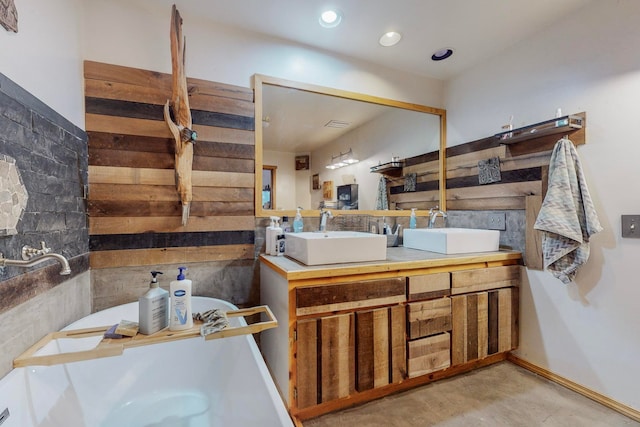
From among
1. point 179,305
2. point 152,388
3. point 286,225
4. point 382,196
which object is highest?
point 382,196

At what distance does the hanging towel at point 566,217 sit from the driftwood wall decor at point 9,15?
2571 mm

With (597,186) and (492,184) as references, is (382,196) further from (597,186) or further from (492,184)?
(597,186)

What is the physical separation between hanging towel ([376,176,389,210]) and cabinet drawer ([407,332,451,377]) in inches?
41.8

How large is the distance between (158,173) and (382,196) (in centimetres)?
166

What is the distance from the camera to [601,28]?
1628 mm

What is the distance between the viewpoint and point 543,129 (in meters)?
1.75

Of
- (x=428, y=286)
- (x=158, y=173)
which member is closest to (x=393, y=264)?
(x=428, y=286)

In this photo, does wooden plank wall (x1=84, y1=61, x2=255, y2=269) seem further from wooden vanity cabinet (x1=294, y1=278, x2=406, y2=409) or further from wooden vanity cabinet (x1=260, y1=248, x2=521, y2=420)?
wooden vanity cabinet (x1=294, y1=278, x2=406, y2=409)

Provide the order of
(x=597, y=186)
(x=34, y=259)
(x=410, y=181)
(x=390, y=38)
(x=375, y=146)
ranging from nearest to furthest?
(x=34, y=259), (x=597, y=186), (x=390, y=38), (x=375, y=146), (x=410, y=181)

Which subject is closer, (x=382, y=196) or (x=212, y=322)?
(x=212, y=322)

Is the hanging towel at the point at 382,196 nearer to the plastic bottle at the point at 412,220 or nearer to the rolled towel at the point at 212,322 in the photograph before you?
the plastic bottle at the point at 412,220

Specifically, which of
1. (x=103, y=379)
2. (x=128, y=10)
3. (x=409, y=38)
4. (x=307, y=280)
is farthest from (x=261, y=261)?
(x=409, y=38)

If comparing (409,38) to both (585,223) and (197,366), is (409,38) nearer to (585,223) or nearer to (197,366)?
(585,223)

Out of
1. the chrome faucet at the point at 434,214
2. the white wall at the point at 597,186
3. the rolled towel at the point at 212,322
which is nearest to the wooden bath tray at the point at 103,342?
the rolled towel at the point at 212,322
